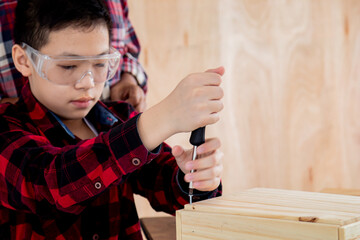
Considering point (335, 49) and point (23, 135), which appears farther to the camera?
point (335, 49)

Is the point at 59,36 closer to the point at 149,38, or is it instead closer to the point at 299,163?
the point at 149,38

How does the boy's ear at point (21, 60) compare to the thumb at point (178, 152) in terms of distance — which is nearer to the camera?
the thumb at point (178, 152)

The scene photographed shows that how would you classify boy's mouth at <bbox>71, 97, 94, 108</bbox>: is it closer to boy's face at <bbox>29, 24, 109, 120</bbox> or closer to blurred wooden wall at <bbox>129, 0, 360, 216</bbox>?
boy's face at <bbox>29, 24, 109, 120</bbox>

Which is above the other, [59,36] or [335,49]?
[59,36]

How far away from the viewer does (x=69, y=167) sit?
35.9 inches

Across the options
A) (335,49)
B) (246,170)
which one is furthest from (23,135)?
(335,49)

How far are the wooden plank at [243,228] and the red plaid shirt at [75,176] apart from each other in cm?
14

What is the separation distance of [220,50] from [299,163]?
0.78 metres

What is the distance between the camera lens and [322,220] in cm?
70

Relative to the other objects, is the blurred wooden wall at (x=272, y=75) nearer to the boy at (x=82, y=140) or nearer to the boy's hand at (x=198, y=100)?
the boy at (x=82, y=140)

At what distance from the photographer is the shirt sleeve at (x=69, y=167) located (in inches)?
34.6

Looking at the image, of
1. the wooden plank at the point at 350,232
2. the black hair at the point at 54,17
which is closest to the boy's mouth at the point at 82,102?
the black hair at the point at 54,17

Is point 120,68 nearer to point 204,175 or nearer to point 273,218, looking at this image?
point 204,175

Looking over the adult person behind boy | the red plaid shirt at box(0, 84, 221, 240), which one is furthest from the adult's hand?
the red plaid shirt at box(0, 84, 221, 240)
